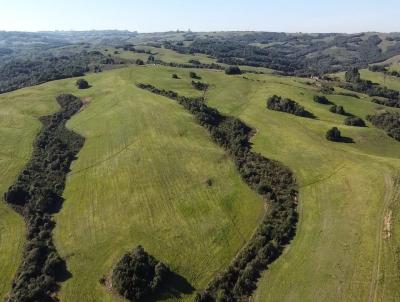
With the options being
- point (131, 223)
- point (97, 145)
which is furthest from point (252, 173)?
point (97, 145)

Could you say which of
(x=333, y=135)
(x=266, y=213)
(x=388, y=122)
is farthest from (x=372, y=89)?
(x=266, y=213)

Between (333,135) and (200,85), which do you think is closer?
(333,135)

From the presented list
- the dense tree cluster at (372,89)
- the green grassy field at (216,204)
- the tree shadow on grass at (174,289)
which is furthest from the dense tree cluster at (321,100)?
the tree shadow on grass at (174,289)

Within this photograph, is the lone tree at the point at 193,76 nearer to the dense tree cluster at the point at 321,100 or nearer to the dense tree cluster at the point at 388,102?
the dense tree cluster at the point at 321,100

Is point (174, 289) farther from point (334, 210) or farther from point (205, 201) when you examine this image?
point (334, 210)

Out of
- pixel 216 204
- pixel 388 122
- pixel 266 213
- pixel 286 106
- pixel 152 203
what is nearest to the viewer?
pixel 266 213

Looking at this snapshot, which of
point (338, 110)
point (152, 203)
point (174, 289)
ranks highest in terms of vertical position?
point (338, 110)
